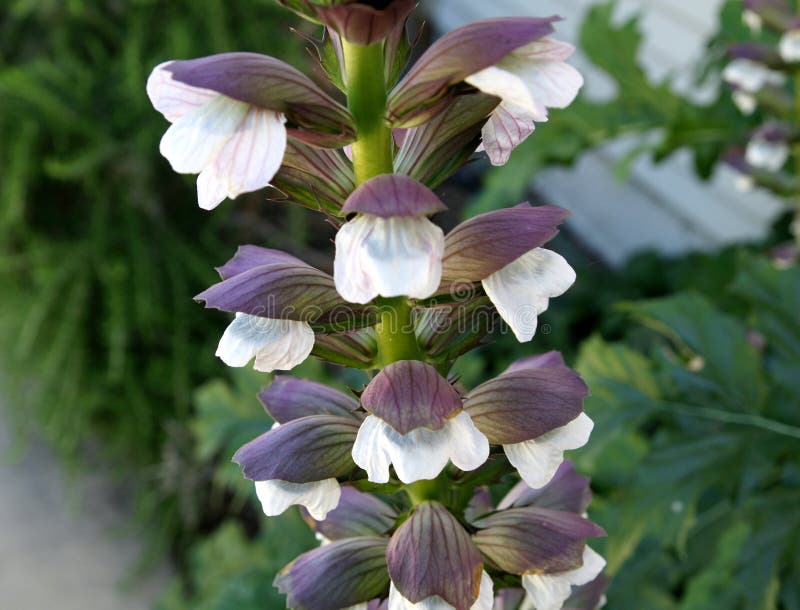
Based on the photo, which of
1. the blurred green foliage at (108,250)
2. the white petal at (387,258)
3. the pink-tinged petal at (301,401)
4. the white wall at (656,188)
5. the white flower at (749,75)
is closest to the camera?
the white petal at (387,258)

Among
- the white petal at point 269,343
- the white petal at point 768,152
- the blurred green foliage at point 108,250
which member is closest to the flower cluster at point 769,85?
the white petal at point 768,152

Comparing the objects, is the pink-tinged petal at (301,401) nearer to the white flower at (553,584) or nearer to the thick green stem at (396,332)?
the thick green stem at (396,332)

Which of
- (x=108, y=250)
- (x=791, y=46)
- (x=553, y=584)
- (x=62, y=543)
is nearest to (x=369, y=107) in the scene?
(x=553, y=584)

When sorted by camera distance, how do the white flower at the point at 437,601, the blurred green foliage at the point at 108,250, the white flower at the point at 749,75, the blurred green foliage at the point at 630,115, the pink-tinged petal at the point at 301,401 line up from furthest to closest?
the blurred green foliage at the point at 108,250 → the blurred green foliage at the point at 630,115 → the white flower at the point at 749,75 → the pink-tinged petal at the point at 301,401 → the white flower at the point at 437,601

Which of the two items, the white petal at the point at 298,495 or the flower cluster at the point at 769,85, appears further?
the flower cluster at the point at 769,85

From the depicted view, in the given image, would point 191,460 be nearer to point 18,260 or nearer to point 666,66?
point 18,260

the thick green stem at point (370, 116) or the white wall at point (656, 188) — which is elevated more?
the thick green stem at point (370, 116)
